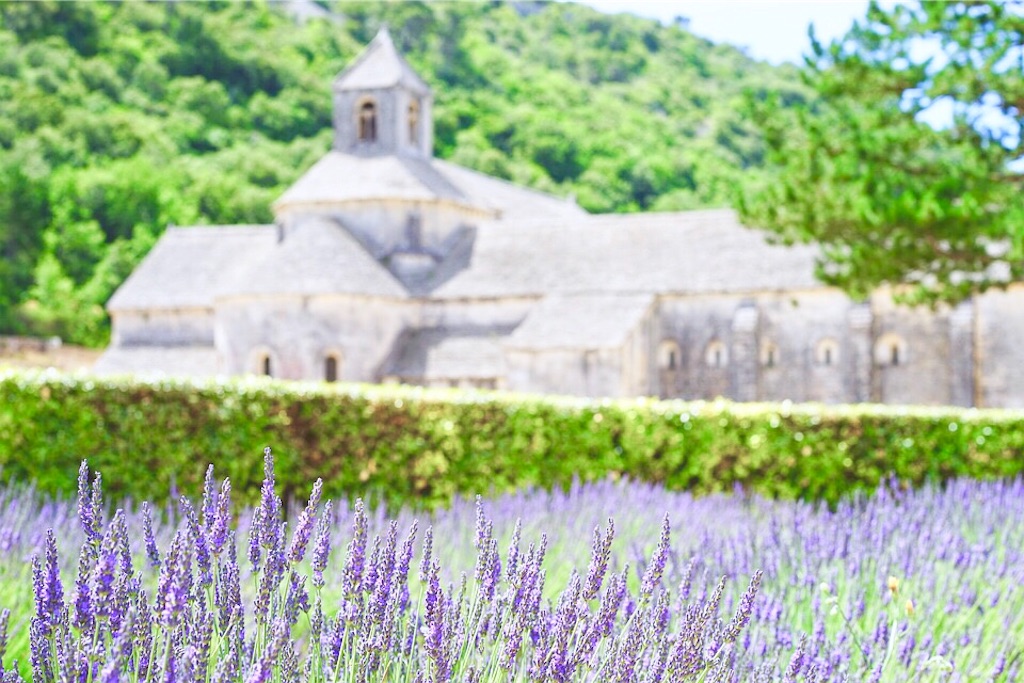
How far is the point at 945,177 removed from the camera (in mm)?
14281

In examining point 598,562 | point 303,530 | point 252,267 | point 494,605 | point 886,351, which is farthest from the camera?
point 252,267

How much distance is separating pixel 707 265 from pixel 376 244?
409 inches

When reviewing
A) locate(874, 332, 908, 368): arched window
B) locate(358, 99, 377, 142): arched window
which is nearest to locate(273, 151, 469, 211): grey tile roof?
locate(358, 99, 377, 142): arched window

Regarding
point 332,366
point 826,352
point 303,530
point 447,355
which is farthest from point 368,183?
point 303,530

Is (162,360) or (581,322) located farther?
(162,360)

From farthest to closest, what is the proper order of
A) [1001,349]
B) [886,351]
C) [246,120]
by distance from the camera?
[246,120] < [886,351] < [1001,349]

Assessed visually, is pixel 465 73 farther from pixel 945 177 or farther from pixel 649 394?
pixel 945 177

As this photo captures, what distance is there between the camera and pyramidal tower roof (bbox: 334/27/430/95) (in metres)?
38.8

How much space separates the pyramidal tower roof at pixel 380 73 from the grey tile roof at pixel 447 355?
368 inches

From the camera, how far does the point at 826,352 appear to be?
31625 mm

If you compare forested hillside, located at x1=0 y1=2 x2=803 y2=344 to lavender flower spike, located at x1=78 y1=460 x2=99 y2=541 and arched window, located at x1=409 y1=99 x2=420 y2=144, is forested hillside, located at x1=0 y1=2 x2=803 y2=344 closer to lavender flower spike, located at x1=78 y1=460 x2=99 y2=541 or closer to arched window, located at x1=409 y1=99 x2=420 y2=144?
arched window, located at x1=409 y1=99 x2=420 y2=144

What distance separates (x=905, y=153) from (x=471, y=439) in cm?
684

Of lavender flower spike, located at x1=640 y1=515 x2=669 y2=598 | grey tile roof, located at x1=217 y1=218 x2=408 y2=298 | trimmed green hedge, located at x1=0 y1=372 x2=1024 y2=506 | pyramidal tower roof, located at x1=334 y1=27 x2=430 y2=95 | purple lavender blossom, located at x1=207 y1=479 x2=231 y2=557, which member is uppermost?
pyramidal tower roof, located at x1=334 y1=27 x2=430 y2=95

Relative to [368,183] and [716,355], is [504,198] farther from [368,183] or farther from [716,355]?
[716,355]
